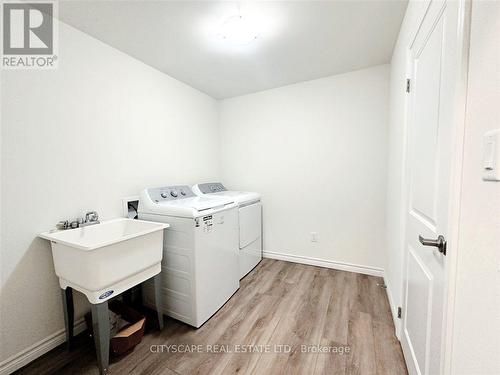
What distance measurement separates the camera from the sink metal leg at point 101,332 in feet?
4.05

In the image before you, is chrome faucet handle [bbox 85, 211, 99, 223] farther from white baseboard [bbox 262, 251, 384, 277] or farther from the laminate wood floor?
white baseboard [bbox 262, 251, 384, 277]

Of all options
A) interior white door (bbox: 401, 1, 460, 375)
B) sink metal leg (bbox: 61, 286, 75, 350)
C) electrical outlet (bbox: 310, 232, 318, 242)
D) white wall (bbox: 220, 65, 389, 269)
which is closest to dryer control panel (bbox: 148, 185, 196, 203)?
sink metal leg (bbox: 61, 286, 75, 350)

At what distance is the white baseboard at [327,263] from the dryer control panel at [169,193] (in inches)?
54.7

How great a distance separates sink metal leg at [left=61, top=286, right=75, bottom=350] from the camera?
1447mm

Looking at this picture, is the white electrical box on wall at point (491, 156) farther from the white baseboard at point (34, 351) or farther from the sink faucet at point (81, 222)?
the white baseboard at point (34, 351)

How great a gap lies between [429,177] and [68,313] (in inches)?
89.8

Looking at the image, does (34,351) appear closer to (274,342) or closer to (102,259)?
(102,259)

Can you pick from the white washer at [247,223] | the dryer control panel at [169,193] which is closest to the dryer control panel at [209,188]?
the white washer at [247,223]

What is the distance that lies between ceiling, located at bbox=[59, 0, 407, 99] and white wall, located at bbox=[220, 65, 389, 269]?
30cm

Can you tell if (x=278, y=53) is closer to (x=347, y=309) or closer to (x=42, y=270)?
(x=347, y=309)

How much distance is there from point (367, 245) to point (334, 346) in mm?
1279

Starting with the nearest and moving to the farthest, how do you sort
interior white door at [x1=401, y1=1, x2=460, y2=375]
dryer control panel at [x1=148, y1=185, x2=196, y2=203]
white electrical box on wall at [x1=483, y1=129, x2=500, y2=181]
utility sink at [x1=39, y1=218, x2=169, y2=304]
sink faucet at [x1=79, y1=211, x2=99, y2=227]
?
white electrical box on wall at [x1=483, y1=129, x2=500, y2=181], interior white door at [x1=401, y1=1, x2=460, y2=375], utility sink at [x1=39, y1=218, x2=169, y2=304], sink faucet at [x1=79, y1=211, x2=99, y2=227], dryer control panel at [x1=148, y1=185, x2=196, y2=203]

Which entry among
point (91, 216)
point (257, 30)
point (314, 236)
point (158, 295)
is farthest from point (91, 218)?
point (314, 236)

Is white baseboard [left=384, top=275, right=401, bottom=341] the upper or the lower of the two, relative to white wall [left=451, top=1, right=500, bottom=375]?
lower
